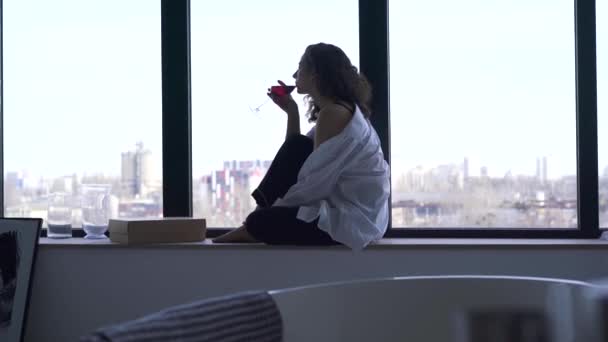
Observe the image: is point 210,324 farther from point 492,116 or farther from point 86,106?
point 86,106

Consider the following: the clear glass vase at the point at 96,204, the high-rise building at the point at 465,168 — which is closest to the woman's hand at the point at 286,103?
the high-rise building at the point at 465,168

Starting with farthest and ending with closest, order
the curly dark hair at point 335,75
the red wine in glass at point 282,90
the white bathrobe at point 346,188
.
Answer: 1. the red wine in glass at point 282,90
2. the curly dark hair at point 335,75
3. the white bathrobe at point 346,188

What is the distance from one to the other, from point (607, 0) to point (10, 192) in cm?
266

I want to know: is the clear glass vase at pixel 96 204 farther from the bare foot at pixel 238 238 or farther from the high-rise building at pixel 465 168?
the high-rise building at pixel 465 168

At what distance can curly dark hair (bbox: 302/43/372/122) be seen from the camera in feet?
11.1

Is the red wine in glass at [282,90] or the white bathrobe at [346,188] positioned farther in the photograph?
the red wine in glass at [282,90]

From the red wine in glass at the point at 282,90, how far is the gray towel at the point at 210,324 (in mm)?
2447

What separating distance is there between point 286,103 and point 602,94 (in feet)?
4.18

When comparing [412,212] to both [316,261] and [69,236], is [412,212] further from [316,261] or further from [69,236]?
[69,236]

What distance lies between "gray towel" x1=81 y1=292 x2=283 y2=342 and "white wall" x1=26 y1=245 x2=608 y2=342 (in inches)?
85.0

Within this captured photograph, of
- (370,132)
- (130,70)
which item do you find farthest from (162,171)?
(370,132)

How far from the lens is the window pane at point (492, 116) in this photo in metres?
3.52

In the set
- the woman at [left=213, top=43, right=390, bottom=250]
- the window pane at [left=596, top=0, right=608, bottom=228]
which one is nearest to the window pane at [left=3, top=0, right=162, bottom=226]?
the woman at [left=213, top=43, right=390, bottom=250]

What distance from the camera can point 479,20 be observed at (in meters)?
3.56
